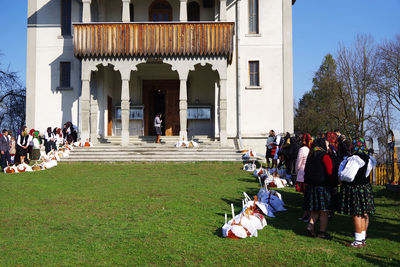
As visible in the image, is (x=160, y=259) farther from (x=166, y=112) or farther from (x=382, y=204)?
(x=166, y=112)

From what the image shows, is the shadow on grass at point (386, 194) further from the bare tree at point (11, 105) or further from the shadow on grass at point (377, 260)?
the bare tree at point (11, 105)

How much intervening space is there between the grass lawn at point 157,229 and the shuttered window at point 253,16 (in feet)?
47.0

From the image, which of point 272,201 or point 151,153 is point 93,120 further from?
point 272,201

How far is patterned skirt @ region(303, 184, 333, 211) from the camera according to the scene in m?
6.90

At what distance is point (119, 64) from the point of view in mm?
21500

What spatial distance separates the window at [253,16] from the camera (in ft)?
80.4

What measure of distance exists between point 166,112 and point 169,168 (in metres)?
10.5

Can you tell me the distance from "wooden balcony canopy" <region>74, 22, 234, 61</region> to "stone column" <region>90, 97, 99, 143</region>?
9.75 feet

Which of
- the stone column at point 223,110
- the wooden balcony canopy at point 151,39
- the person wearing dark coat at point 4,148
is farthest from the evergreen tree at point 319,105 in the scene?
the person wearing dark coat at point 4,148

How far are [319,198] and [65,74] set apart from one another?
20.9m

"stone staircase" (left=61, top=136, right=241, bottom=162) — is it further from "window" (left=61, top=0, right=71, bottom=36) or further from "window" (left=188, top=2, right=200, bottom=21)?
"window" (left=188, top=2, right=200, bottom=21)

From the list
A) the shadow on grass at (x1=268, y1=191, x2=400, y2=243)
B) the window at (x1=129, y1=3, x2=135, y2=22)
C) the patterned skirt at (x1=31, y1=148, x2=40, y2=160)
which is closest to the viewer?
the shadow on grass at (x1=268, y1=191, x2=400, y2=243)

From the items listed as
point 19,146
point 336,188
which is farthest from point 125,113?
point 336,188

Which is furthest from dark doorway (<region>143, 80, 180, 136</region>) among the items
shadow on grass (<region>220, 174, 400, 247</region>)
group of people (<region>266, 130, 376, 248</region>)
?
group of people (<region>266, 130, 376, 248</region>)
